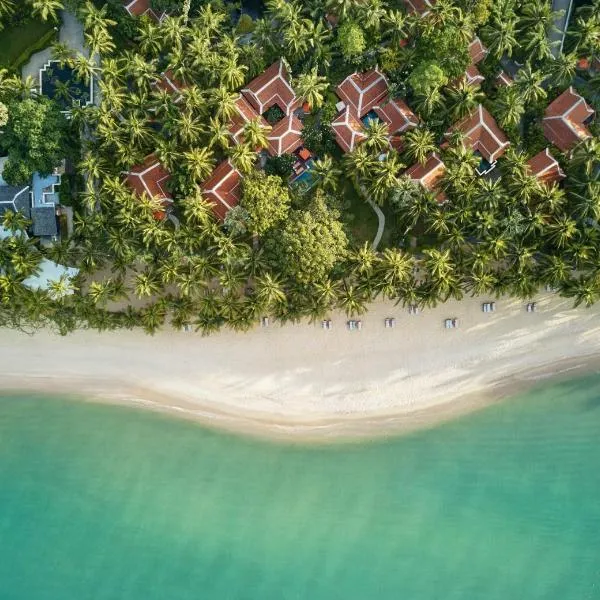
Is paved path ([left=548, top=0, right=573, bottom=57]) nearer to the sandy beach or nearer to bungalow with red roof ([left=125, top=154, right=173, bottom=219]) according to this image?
the sandy beach

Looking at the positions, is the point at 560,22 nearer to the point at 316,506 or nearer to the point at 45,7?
the point at 45,7

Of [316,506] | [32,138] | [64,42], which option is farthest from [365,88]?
[316,506]

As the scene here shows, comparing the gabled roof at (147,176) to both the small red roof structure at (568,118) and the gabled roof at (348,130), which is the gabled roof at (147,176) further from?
the small red roof structure at (568,118)

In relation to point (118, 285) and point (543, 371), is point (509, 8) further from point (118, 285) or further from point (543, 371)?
point (118, 285)

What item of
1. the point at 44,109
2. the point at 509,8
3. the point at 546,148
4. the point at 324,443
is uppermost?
the point at 509,8

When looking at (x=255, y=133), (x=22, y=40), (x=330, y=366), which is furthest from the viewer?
(x=330, y=366)

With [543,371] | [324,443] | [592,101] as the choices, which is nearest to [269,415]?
[324,443]
